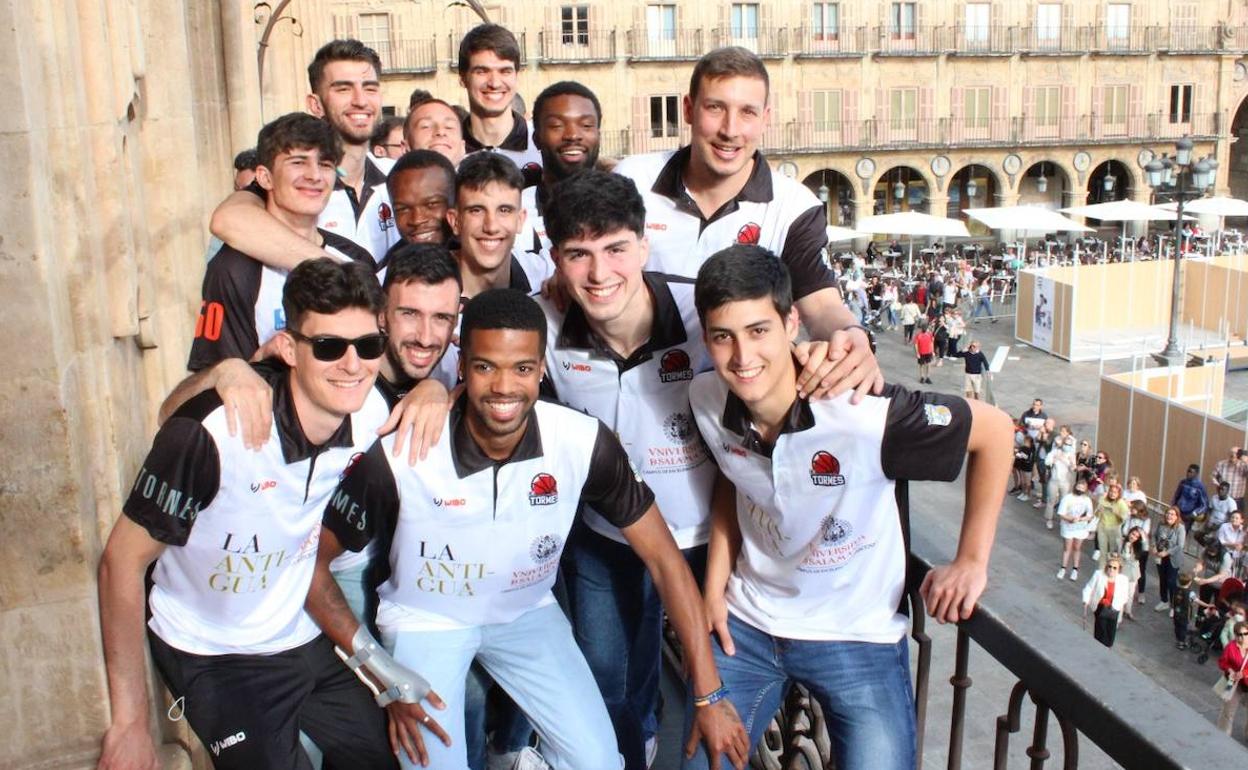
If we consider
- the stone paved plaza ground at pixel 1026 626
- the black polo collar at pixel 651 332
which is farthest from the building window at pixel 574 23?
the black polo collar at pixel 651 332

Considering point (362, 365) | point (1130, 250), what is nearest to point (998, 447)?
point (362, 365)

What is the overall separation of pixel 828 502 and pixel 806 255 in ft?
3.55

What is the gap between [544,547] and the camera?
143 inches

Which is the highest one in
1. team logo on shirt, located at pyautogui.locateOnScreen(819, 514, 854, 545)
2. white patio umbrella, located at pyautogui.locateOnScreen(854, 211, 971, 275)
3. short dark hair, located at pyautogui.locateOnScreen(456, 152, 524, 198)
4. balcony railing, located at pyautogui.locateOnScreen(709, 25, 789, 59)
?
balcony railing, located at pyautogui.locateOnScreen(709, 25, 789, 59)

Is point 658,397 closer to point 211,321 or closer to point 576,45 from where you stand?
point 211,321

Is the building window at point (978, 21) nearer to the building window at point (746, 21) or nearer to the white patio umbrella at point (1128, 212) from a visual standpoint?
the building window at point (746, 21)

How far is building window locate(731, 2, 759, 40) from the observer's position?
1495 inches

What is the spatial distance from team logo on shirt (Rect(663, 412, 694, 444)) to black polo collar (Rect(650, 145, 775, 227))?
760 mm

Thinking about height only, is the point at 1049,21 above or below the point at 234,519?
above

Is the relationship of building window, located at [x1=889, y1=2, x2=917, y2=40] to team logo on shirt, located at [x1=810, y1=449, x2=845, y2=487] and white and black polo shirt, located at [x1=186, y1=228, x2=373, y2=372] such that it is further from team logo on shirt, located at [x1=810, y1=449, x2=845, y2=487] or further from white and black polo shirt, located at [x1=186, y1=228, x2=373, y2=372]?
team logo on shirt, located at [x1=810, y1=449, x2=845, y2=487]

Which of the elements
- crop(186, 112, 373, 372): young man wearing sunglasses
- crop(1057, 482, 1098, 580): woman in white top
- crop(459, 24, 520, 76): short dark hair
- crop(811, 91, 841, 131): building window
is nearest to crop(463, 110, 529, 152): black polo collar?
crop(459, 24, 520, 76): short dark hair

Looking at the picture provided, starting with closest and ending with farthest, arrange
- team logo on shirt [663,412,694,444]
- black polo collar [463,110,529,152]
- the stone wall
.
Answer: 1. the stone wall
2. team logo on shirt [663,412,694,444]
3. black polo collar [463,110,529,152]

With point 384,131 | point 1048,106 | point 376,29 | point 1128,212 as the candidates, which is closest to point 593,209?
point 384,131

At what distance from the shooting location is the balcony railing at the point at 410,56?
35844 millimetres
